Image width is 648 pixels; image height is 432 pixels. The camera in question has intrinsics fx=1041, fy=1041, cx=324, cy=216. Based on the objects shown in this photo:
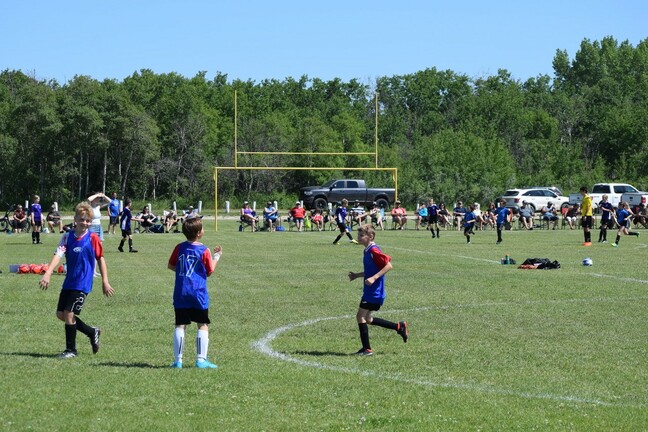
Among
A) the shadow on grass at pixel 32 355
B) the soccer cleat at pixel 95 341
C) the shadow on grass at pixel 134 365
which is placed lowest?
the shadow on grass at pixel 134 365

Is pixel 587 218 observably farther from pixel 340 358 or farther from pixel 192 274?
pixel 192 274

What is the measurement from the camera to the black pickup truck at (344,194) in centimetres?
6056

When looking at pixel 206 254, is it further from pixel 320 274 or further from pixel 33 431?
pixel 320 274

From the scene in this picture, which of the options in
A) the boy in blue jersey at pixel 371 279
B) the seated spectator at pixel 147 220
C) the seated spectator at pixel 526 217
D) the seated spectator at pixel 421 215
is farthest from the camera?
the seated spectator at pixel 421 215

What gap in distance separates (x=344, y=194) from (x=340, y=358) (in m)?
50.1

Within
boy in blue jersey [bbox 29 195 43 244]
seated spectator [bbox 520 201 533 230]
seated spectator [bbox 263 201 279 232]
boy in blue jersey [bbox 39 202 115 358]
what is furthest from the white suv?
boy in blue jersey [bbox 39 202 115 358]

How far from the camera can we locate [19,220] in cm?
4319

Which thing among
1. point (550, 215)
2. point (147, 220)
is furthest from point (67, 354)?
point (550, 215)

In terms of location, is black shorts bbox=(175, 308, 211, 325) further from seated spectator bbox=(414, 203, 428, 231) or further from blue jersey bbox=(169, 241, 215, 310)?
seated spectator bbox=(414, 203, 428, 231)

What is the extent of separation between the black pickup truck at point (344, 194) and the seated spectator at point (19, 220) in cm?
2002

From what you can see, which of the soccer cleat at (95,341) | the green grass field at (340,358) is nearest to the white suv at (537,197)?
the green grass field at (340,358)

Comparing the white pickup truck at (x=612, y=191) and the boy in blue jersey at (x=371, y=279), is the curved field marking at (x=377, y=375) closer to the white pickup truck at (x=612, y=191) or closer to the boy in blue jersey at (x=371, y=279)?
the boy in blue jersey at (x=371, y=279)

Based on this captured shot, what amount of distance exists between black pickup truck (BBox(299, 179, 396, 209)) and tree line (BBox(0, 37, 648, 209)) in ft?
21.0

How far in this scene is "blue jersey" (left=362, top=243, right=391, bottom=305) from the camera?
1127 cm
